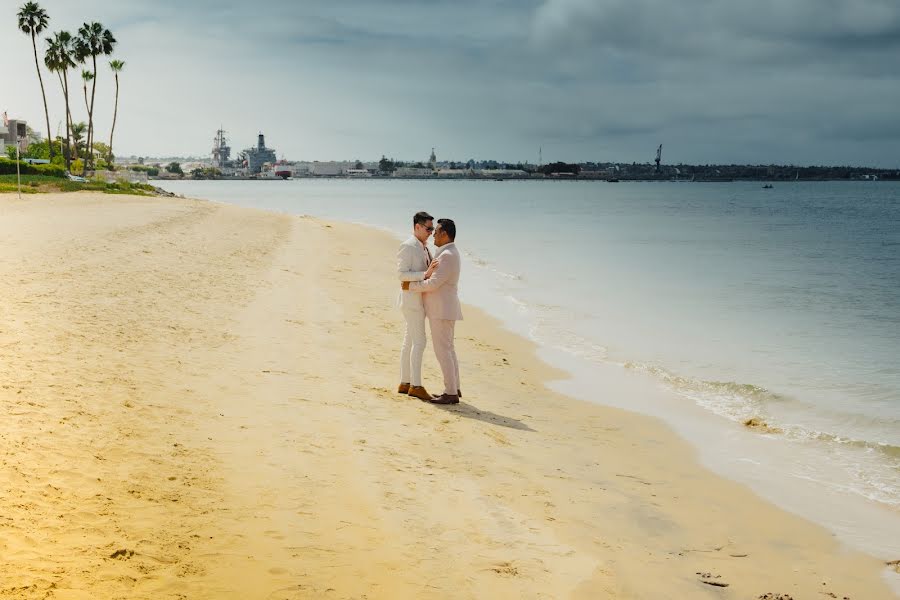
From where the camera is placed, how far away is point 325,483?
6305mm

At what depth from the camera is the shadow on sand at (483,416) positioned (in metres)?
9.12

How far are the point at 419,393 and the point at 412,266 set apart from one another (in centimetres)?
167

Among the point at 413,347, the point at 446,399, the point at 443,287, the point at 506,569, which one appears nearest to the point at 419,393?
the point at 446,399

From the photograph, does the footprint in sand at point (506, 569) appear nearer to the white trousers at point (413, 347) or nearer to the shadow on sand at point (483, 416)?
the shadow on sand at point (483, 416)

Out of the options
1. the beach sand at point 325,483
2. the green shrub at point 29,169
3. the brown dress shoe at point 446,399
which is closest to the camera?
the beach sand at point 325,483

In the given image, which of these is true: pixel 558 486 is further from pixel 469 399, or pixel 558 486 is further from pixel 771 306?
pixel 771 306

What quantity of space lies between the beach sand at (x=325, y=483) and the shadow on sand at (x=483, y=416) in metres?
0.07

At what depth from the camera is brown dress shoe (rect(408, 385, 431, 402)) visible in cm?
940

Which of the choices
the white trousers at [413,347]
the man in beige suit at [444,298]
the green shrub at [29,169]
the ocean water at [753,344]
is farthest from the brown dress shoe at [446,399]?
the green shrub at [29,169]

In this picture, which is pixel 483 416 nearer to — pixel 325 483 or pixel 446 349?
pixel 446 349

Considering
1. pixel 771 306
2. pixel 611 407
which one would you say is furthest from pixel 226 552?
Result: pixel 771 306

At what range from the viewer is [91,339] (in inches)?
388

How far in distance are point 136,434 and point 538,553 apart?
385 centimetres

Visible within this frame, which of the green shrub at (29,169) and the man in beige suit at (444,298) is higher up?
the green shrub at (29,169)
